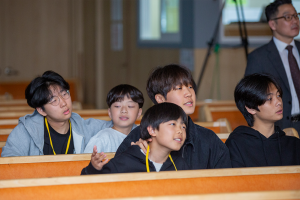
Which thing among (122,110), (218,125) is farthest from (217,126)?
(122,110)

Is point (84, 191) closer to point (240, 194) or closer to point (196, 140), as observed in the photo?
point (240, 194)

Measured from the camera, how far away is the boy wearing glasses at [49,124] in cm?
172

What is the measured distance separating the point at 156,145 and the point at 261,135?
577 millimetres

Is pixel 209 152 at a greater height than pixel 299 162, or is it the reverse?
pixel 209 152

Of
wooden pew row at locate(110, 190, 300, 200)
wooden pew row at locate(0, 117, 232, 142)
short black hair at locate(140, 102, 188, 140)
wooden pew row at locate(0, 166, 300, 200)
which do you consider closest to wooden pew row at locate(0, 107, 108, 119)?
wooden pew row at locate(0, 117, 232, 142)

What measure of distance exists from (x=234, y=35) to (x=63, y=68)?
2.55 meters

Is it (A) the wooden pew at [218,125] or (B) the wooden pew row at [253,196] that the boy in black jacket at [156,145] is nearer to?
(B) the wooden pew row at [253,196]

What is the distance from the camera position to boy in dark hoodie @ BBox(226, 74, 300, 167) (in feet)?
5.00

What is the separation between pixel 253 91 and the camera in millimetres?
1600

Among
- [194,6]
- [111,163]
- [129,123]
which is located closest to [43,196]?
[111,163]

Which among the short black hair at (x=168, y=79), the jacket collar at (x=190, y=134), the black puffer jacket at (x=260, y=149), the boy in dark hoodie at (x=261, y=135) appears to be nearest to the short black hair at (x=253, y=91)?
the boy in dark hoodie at (x=261, y=135)

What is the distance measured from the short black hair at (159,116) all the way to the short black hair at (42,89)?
2.29ft

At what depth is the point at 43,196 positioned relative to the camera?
0.94m

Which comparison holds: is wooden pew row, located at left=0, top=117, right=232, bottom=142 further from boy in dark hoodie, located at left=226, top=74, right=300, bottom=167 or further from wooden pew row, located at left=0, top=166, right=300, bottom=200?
wooden pew row, located at left=0, top=166, right=300, bottom=200
